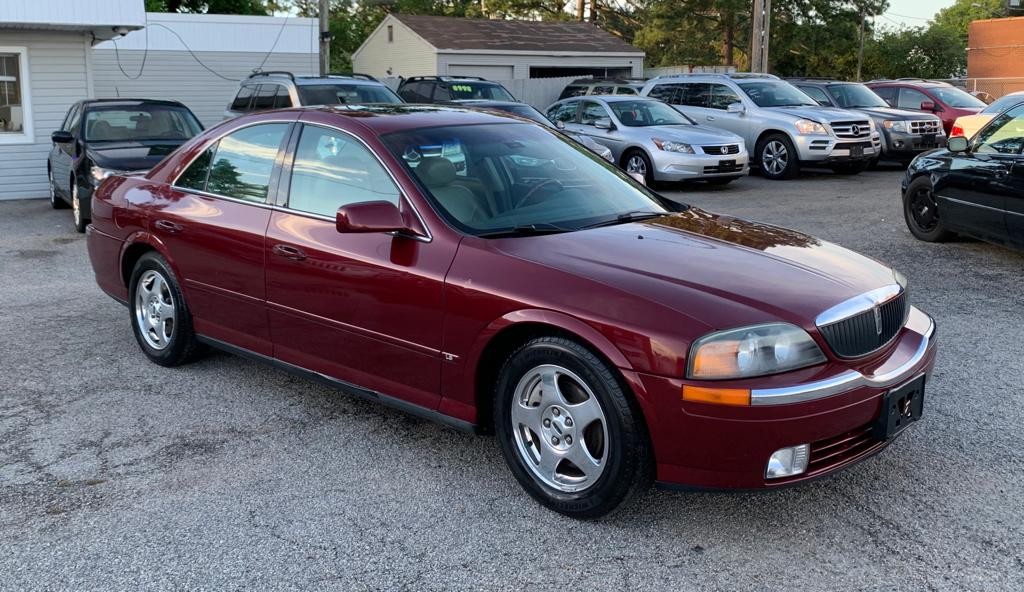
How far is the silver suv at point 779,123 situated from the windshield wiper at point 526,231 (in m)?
13.1

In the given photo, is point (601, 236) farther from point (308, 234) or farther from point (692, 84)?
point (692, 84)

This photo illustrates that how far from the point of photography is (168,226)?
5574 mm

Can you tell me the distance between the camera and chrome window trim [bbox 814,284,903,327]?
3.62 meters

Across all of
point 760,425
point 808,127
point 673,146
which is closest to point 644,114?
point 673,146

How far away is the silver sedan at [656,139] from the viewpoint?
15.0m

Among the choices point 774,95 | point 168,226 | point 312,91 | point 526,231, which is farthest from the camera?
point 774,95

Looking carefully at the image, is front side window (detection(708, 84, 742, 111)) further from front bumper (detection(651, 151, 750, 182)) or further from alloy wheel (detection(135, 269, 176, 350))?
alloy wheel (detection(135, 269, 176, 350))

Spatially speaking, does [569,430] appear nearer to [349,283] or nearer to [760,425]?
[760,425]

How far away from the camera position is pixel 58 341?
255 inches

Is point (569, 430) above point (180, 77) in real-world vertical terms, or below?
below

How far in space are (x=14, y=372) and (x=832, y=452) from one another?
463 cm

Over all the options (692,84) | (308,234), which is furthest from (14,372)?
(692,84)

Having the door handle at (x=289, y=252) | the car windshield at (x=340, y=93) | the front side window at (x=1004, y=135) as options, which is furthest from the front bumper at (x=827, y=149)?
the door handle at (x=289, y=252)

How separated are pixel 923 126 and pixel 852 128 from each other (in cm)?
225
